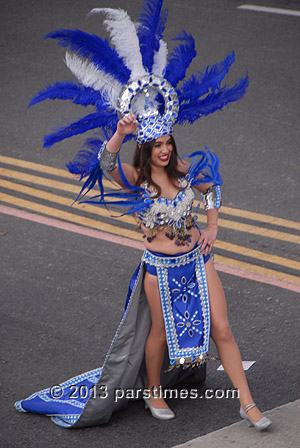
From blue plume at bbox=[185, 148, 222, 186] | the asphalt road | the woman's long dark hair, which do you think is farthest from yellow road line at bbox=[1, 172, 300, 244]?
the woman's long dark hair

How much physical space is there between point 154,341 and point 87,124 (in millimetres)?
1424

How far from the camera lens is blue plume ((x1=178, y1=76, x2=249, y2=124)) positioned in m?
5.15

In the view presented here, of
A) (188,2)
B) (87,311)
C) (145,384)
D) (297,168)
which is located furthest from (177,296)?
(188,2)

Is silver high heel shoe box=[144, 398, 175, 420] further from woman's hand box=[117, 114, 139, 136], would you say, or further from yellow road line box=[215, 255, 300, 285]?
yellow road line box=[215, 255, 300, 285]

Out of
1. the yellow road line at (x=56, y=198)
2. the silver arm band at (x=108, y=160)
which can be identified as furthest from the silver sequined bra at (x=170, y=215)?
→ the yellow road line at (x=56, y=198)

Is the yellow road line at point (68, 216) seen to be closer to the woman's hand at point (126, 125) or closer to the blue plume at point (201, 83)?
the blue plume at point (201, 83)

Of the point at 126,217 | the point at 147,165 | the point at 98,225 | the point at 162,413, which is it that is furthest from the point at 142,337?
the point at 126,217

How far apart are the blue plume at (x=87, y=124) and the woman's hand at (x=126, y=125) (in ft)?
0.85

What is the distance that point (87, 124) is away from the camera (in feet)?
16.6

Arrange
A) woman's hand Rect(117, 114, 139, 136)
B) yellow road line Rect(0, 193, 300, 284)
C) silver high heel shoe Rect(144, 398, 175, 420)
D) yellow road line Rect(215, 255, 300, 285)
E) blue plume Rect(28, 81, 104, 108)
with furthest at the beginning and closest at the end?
yellow road line Rect(0, 193, 300, 284)
yellow road line Rect(215, 255, 300, 285)
silver high heel shoe Rect(144, 398, 175, 420)
blue plume Rect(28, 81, 104, 108)
woman's hand Rect(117, 114, 139, 136)

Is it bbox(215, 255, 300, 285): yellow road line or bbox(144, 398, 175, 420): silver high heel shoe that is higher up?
bbox(215, 255, 300, 285): yellow road line

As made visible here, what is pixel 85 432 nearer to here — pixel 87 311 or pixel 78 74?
pixel 87 311

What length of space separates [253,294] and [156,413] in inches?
72.2

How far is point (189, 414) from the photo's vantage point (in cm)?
542
